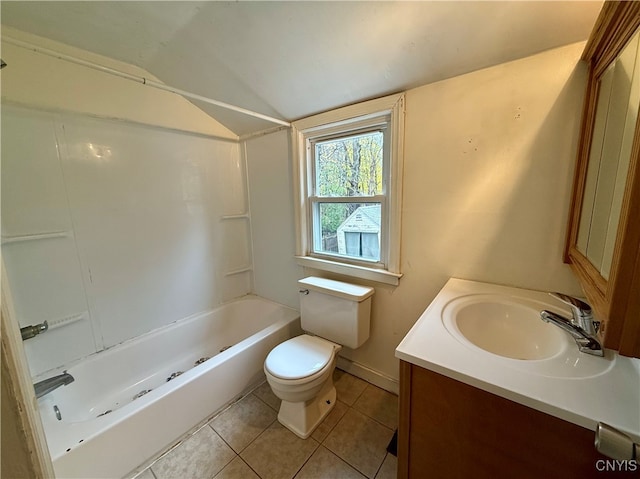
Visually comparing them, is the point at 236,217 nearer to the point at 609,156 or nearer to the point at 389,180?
the point at 389,180

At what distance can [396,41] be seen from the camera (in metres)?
1.10

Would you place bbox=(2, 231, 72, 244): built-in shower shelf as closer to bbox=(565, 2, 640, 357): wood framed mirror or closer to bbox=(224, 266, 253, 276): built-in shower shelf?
bbox=(224, 266, 253, 276): built-in shower shelf

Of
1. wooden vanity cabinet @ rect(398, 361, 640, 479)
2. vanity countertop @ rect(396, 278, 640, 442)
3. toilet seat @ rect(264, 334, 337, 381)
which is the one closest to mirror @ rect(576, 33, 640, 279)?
vanity countertop @ rect(396, 278, 640, 442)

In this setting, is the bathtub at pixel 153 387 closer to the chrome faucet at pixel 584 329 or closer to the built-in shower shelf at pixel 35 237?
the built-in shower shelf at pixel 35 237

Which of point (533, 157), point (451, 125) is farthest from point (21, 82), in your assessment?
point (533, 157)

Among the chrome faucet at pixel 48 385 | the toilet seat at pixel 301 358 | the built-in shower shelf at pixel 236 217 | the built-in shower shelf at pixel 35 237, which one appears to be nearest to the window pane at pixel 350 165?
the built-in shower shelf at pixel 236 217

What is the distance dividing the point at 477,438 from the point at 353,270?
106cm

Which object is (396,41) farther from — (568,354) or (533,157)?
(568,354)

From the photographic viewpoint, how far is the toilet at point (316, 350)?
1313mm

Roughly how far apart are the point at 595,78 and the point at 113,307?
2.77 meters

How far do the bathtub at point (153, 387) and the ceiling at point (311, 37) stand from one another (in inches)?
67.7

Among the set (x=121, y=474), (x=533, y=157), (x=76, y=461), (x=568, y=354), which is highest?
(x=533, y=157)

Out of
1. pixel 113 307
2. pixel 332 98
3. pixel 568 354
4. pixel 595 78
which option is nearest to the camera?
pixel 568 354

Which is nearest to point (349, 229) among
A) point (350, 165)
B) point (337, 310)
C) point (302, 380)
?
point (350, 165)
